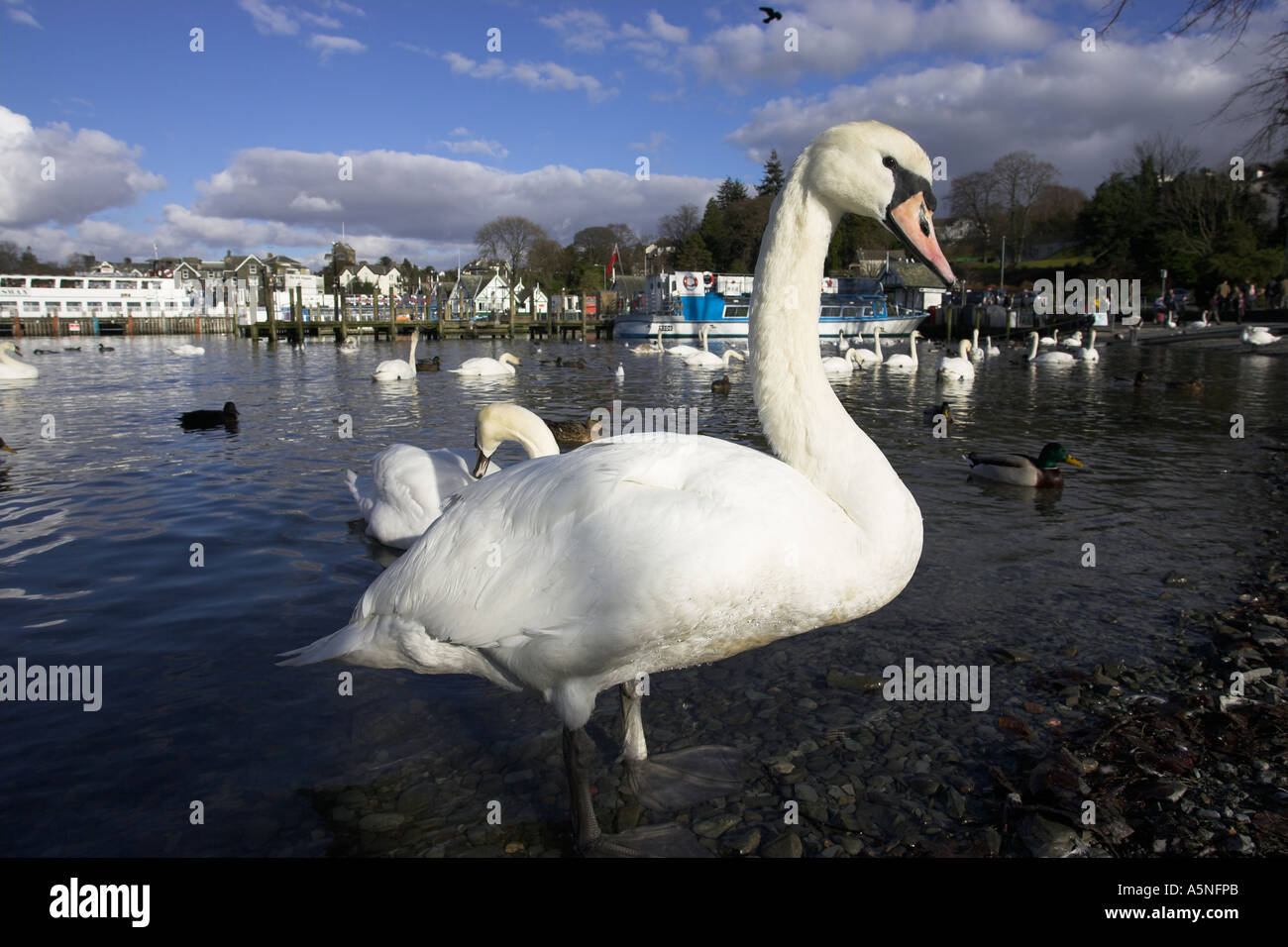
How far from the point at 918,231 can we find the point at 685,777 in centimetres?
267

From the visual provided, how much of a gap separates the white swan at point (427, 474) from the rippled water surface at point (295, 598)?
1.31 ft

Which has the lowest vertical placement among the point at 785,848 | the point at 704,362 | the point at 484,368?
the point at 785,848

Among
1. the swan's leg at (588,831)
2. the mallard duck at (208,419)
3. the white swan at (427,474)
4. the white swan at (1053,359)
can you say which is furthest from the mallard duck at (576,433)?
the white swan at (1053,359)

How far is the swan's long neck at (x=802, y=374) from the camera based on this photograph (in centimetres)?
290

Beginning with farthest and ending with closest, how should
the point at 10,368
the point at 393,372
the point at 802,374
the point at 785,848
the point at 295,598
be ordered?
the point at 393,372 < the point at 10,368 < the point at 295,598 < the point at 802,374 < the point at 785,848

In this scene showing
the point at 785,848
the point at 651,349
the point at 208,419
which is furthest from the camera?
the point at 651,349

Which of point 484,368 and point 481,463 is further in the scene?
point 484,368

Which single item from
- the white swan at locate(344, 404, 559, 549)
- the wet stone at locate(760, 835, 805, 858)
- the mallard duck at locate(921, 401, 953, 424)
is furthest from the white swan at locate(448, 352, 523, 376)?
the wet stone at locate(760, 835, 805, 858)

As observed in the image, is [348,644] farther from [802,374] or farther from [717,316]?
[717,316]

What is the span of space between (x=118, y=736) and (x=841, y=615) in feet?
12.2

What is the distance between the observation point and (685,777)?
11.5ft

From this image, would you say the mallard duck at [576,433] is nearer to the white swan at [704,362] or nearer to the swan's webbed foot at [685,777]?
the swan's webbed foot at [685,777]

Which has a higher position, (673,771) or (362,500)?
(362,500)

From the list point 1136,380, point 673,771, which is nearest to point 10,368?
point 673,771
